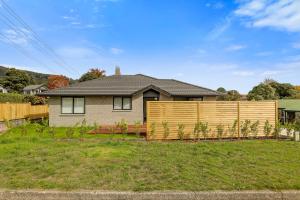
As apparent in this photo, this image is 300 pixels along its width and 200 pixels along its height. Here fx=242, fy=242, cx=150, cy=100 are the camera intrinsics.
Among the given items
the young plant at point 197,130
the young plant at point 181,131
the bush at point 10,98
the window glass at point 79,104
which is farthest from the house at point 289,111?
the bush at point 10,98

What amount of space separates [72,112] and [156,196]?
16.3 m

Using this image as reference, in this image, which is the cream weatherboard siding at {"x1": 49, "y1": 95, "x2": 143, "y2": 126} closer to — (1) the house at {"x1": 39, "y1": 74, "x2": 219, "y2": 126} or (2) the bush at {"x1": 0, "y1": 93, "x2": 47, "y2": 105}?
(1) the house at {"x1": 39, "y1": 74, "x2": 219, "y2": 126}

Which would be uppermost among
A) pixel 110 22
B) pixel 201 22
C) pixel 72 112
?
pixel 110 22

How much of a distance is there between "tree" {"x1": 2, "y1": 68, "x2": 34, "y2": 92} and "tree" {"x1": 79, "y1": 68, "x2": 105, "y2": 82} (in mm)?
31635

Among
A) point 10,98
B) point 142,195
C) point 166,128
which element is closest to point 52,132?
point 166,128

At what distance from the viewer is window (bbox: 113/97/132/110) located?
66.1ft

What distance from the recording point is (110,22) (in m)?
17.7

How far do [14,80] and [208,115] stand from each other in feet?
238

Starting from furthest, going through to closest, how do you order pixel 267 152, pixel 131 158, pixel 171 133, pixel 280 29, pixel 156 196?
pixel 280 29 < pixel 171 133 < pixel 267 152 < pixel 131 158 < pixel 156 196

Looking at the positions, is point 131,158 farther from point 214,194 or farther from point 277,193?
point 277,193

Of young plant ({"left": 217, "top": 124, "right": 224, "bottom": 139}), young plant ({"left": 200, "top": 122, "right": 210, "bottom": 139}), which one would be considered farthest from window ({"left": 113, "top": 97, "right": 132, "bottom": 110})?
young plant ({"left": 217, "top": 124, "right": 224, "bottom": 139})

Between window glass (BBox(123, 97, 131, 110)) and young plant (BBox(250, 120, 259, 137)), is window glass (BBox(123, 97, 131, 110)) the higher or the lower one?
the higher one

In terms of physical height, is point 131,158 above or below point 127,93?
below

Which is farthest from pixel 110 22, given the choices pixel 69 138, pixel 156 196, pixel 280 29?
pixel 156 196
